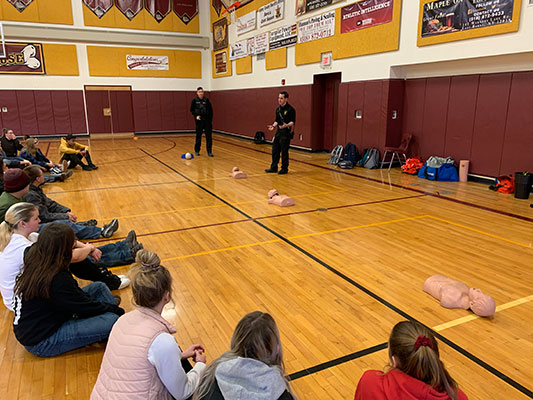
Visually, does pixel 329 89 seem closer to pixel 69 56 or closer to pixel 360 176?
pixel 360 176

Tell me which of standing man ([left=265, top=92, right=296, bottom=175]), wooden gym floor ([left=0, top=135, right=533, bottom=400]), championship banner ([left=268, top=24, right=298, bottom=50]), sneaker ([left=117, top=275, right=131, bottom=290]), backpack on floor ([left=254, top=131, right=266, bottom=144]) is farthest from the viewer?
backpack on floor ([left=254, top=131, right=266, bottom=144])

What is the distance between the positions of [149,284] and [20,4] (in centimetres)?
2110

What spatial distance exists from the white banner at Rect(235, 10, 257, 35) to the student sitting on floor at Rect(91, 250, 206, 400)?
1641 cm

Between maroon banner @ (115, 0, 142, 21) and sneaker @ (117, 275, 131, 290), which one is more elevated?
maroon banner @ (115, 0, 142, 21)

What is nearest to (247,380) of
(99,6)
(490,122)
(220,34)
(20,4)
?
(490,122)

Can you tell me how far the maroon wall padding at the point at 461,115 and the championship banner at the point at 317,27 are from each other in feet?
14.8

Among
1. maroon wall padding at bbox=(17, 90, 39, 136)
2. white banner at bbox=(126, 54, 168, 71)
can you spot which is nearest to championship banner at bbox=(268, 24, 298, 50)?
white banner at bbox=(126, 54, 168, 71)

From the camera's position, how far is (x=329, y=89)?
1362 centimetres

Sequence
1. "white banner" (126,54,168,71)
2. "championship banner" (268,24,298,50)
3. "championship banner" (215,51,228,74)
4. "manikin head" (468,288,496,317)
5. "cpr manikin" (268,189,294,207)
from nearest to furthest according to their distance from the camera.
Answer: "manikin head" (468,288,496,317)
"cpr manikin" (268,189,294,207)
"championship banner" (268,24,298,50)
"championship banner" (215,51,228,74)
"white banner" (126,54,168,71)

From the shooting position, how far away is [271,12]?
1536 centimetres

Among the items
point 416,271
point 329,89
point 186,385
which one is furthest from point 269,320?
point 329,89

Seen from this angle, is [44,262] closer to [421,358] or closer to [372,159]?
[421,358]

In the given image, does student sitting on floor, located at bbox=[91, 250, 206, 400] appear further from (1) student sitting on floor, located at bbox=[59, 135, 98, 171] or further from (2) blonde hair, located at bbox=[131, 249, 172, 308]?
(1) student sitting on floor, located at bbox=[59, 135, 98, 171]

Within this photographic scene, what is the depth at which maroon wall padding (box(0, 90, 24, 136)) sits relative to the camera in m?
18.4
